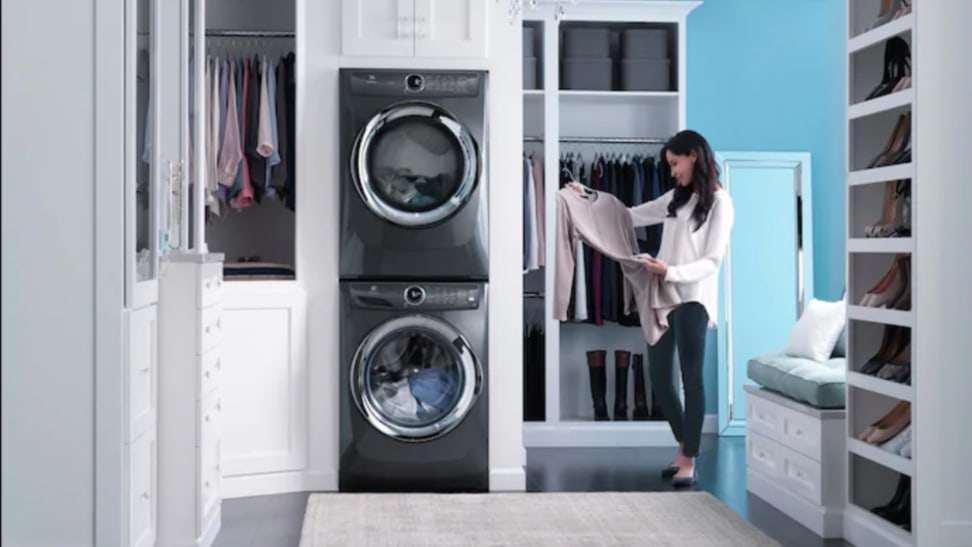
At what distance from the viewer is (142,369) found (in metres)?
3.05

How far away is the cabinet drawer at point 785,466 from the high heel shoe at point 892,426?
323 mm

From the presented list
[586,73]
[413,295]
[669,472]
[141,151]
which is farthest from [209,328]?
[586,73]

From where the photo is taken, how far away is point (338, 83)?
474 centimetres

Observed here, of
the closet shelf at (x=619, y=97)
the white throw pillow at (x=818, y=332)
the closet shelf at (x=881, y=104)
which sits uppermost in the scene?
the closet shelf at (x=619, y=97)

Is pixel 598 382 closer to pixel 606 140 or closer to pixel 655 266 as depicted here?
pixel 606 140

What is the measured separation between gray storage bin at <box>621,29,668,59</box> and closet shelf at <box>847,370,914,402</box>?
9.22 ft

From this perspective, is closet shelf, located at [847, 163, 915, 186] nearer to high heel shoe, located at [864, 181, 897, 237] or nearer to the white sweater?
high heel shoe, located at [864, 181, 897, 237]

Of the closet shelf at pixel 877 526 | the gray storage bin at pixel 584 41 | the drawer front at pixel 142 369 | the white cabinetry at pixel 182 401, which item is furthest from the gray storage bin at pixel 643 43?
the drawer front at pixel 142 369

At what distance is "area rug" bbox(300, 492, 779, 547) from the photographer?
3811 millimetres

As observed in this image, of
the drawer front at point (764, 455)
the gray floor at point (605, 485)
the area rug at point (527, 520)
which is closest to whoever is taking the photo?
the area rug at point (527, 520)

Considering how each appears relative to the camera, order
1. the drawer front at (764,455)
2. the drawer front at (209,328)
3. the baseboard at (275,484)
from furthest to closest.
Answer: the baseboard at (275,484) < the drawer front at (764,455) < the drawer front at (209,328)

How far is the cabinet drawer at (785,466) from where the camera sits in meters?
3.97

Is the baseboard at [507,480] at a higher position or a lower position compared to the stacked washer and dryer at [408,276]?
lower

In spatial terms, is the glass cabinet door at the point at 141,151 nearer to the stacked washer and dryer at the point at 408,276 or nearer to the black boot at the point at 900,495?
the stacked washer and dryer at the point at 408,276
